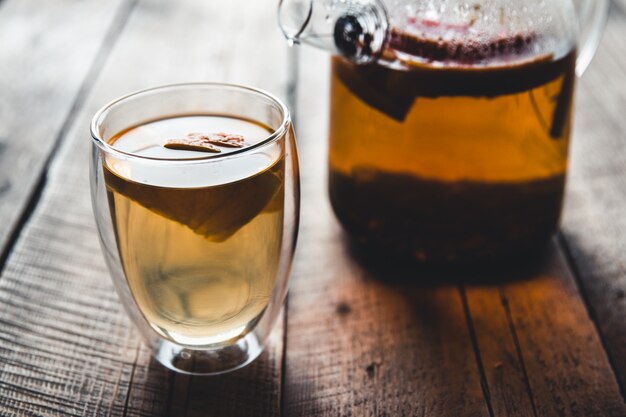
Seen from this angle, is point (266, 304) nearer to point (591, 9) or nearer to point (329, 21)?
point (329, 21)

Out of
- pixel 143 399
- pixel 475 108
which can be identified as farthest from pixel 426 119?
pixel 143 399

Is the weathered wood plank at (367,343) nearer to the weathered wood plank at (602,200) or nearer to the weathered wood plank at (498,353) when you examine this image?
the weathered wood plank at (498,353)

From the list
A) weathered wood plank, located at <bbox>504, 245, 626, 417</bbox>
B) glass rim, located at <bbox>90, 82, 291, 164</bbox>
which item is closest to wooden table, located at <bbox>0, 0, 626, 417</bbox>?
weathered wood plank, located at <bbox>504, 245, 626, 417</bbox>

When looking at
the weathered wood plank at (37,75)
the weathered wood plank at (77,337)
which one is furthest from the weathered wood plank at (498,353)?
the weathered wood plank at (37,75)

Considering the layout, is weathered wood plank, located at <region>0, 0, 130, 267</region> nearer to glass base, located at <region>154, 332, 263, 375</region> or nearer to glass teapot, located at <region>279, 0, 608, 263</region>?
glass base, located at <region>154, 332, 263, 375</region>

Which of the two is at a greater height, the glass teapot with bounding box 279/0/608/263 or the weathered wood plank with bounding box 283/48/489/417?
the glass teapot with bounding box 279/0/608/263

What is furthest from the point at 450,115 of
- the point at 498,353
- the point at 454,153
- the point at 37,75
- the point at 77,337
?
the point at 37,75
